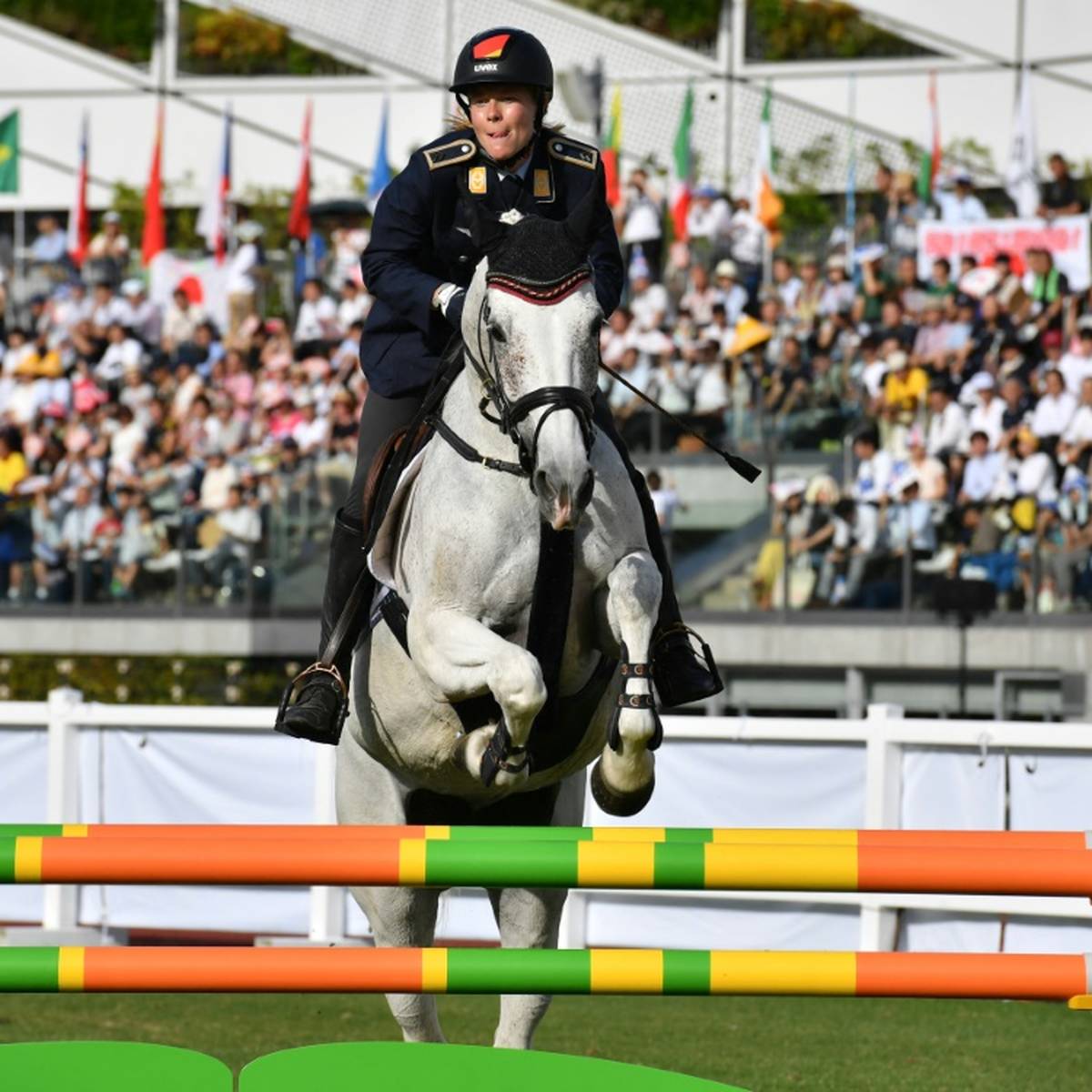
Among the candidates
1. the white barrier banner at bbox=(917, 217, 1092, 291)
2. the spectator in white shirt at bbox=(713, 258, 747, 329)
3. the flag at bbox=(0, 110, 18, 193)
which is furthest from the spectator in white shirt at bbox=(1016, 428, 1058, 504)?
the flag at bbox=(0, 110, 18, 193)

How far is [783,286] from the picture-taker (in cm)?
1967

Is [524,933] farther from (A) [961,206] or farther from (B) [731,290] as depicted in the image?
(A) [961,206]

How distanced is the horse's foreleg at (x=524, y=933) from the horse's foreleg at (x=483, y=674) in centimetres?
79

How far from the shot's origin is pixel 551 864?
4.25m

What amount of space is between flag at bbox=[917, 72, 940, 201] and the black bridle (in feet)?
55.2

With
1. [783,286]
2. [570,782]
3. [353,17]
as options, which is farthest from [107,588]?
[353,17]

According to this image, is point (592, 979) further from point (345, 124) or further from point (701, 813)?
point (345, 124)

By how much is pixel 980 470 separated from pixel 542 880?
1134cm

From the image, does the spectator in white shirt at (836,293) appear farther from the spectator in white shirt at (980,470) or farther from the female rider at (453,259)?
the female rider at (453,259)

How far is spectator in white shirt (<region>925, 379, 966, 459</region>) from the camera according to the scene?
51.4ft

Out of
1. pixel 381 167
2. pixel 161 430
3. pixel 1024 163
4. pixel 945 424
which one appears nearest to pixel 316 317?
pixel 161 430

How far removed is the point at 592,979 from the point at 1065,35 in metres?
25.4

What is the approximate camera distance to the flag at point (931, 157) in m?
23.0

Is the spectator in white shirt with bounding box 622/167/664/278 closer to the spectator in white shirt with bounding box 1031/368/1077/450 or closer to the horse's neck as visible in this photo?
the spectator in white shirt with bounding box 1031/368/1077/450
